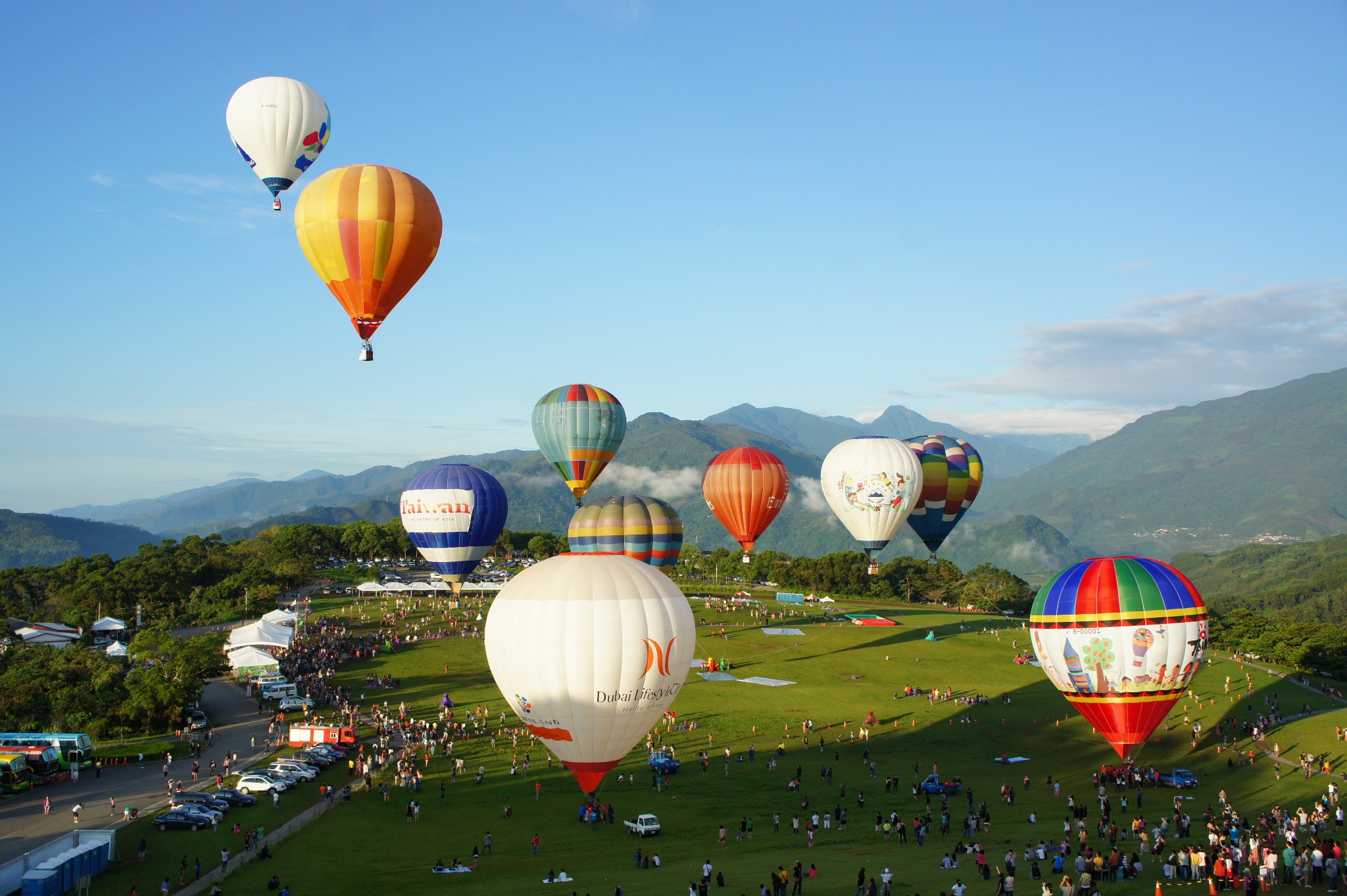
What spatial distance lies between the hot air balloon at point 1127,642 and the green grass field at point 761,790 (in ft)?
8.67

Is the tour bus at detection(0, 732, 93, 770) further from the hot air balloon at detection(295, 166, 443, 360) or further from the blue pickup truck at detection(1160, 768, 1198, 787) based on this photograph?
the blue pickup truck at detection(1160, 768, 1198, 787)

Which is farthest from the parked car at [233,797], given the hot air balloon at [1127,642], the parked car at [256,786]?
the hot air balloon at [1127,642]

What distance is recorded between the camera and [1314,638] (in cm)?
6150

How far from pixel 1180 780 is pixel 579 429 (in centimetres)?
3347

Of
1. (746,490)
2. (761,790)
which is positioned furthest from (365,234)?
(746,490)

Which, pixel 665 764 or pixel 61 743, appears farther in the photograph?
pixel 665 764

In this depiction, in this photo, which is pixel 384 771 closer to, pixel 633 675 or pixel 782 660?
pixel 633 675

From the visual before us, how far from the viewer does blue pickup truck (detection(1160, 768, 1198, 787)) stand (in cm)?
3413

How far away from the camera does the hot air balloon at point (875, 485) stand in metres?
53.6

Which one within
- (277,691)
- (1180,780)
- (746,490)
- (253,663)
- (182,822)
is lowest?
(1180,780)

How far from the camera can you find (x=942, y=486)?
56.9m

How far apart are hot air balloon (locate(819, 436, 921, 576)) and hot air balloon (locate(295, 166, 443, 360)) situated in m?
26.3

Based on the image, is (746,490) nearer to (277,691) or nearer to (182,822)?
(277,691)

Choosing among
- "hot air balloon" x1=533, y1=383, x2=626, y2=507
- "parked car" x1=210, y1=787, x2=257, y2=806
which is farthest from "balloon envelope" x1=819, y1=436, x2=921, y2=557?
"parked car" x1=210, y1=787, x2=257, y2=806
